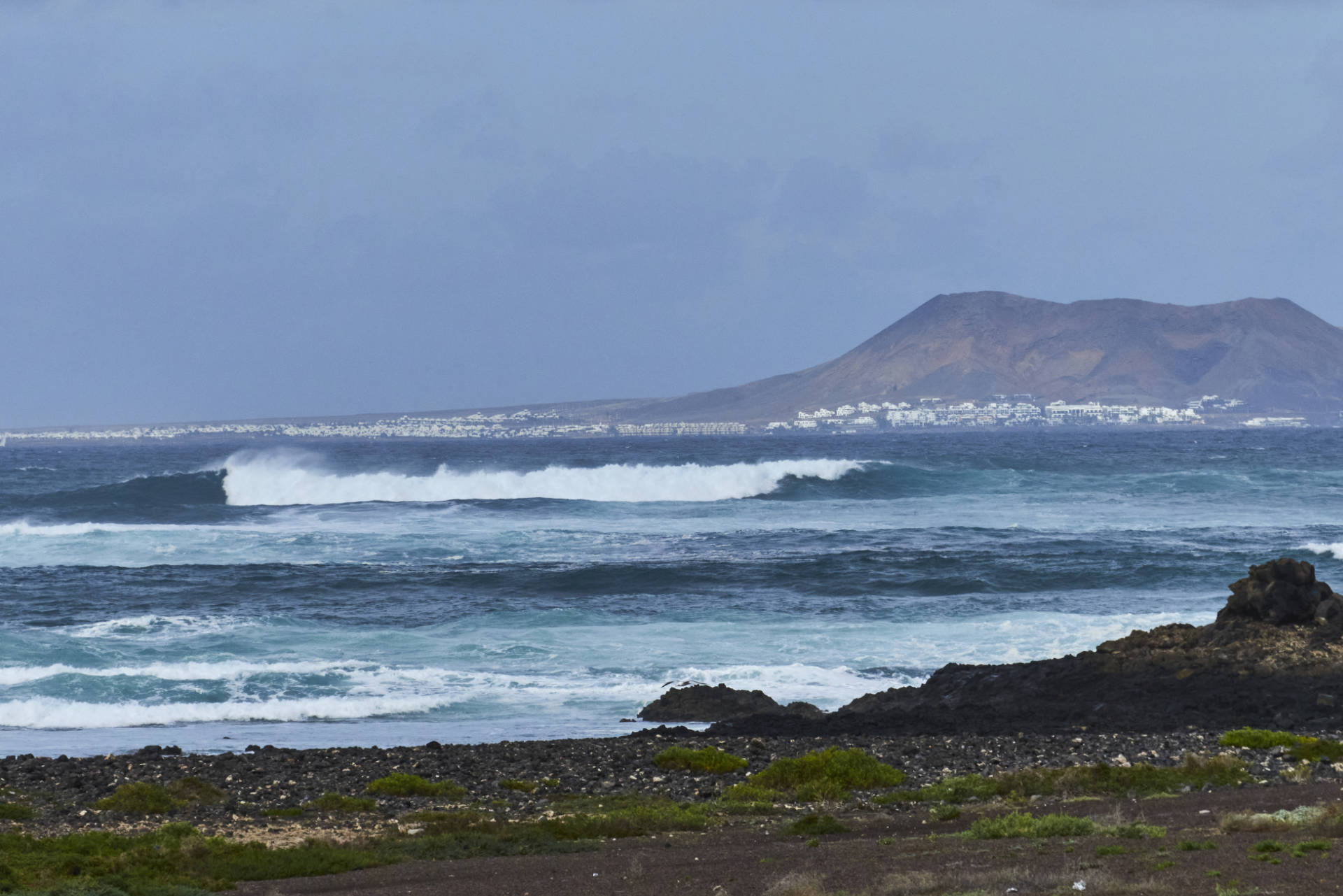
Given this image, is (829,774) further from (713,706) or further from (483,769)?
(713,706)

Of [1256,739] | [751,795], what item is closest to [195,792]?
[751,795]

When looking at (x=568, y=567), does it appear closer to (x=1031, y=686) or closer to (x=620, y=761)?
(x=1031, y=686)

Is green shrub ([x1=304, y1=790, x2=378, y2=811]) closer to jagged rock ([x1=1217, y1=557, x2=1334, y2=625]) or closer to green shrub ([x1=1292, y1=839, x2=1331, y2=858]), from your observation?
green shrub ([x1=1292, y1=839, x2=1331, y2=858])

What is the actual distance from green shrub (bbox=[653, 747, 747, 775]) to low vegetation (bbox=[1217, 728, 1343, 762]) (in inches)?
232

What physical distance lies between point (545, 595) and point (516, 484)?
150 feet

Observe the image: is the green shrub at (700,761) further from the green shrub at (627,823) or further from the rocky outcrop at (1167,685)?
the rocky outcrop at (1167,685)

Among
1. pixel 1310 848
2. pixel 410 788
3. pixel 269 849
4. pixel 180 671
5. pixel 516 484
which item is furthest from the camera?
pixel 516 484

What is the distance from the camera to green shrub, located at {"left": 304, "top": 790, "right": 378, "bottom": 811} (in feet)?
40.8

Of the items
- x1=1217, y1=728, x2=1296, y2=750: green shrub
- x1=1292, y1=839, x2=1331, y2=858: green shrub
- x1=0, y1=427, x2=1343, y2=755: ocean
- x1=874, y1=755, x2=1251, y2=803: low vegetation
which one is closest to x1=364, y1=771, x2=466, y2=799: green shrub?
x1=0, y1=427, x2=1343, y2=755: ocean

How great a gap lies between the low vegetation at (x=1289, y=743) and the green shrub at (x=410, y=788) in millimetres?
9024

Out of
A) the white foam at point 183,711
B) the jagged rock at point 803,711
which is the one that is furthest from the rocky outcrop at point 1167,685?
the white foam at point 183,711

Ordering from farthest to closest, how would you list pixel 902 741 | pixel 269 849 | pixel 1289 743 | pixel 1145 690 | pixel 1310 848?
1. pixel 1145 690
2. pixel 902 741
3. pixel 1289 743
4. pixel 269 849
5. pixel 1310 848

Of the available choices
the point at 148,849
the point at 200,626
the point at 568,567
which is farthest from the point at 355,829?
the point at 568,567

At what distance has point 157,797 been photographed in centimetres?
1247
